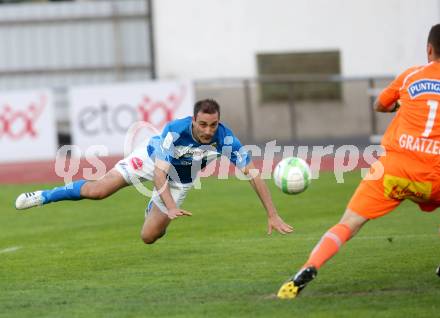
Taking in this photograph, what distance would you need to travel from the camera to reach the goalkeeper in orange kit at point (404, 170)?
823cm

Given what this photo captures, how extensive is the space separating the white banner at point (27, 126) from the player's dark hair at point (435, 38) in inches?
700

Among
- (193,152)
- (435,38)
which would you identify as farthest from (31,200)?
(435,38)

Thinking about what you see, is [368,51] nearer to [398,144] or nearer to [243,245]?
[243,245]

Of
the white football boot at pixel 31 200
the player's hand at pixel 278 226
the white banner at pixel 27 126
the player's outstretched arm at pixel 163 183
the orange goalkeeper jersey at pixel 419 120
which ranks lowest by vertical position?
the white banner at pixel 27 126

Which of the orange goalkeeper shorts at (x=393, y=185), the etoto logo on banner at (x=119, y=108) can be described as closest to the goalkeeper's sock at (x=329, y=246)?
the orange goalkeeper shorts at (x=393, y=185)

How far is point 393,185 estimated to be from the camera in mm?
8242

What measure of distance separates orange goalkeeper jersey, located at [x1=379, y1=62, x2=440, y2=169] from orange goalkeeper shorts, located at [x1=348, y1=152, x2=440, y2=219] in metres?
0.08

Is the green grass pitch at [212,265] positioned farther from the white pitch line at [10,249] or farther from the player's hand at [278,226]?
the player's hand at [278,226]

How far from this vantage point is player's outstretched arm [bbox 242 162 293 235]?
926 centimetres

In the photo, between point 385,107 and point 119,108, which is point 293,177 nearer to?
point 385,107

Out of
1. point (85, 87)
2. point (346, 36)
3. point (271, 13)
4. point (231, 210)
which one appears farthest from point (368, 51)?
point (231, 210)

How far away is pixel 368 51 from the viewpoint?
99.7ft

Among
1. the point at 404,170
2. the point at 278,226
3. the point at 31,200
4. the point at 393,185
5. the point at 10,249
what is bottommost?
the point at 10,249

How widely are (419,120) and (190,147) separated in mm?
2620
